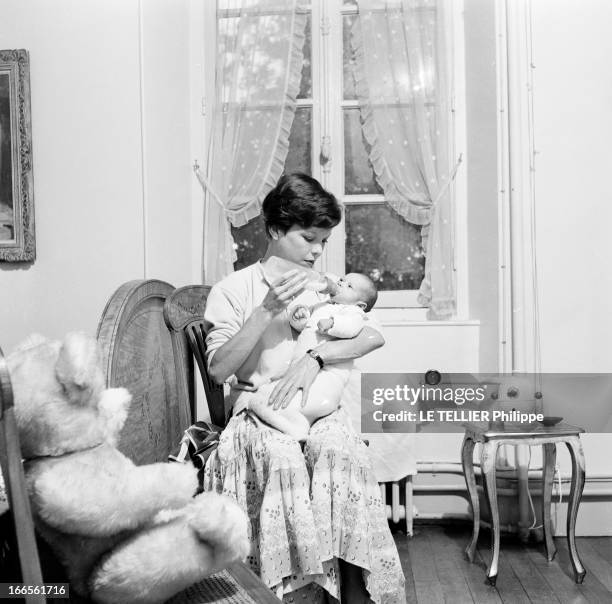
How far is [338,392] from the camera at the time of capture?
2.20 meters

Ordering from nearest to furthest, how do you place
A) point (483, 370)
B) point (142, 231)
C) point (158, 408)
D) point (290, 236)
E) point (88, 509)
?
point (88, 509) < point (158, 408) < point (290, 236) < point (142, 231) < point (483, 370)

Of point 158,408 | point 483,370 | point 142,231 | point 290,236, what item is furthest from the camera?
point 483,370

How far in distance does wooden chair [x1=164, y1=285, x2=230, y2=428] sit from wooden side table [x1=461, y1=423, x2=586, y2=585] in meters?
0.99

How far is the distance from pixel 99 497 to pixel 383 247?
2605 mm

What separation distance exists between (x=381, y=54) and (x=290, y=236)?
1.43 meters

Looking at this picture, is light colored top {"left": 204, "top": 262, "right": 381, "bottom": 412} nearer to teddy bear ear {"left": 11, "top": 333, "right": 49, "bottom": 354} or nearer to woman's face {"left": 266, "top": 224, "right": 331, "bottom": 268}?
woman's face {"left": 266, "top": 224, "right": 331, "bottom": 268}

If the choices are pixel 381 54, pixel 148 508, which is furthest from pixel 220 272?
pixel 148 508

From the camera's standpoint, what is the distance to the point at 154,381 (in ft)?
6.88

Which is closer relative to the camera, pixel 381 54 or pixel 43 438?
pixel 43 438

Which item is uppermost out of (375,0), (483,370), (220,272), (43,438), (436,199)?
(375,0)

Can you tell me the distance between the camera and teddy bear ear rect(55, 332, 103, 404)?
3.18ft

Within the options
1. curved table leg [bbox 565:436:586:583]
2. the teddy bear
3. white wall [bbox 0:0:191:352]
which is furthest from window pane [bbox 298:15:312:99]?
the teddy bear

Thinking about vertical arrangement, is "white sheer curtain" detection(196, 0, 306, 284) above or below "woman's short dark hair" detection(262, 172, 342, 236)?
above

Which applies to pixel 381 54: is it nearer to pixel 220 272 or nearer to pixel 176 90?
pixel 176 90
